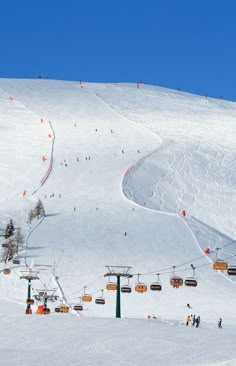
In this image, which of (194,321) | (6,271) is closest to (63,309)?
(194,321)

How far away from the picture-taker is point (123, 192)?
64.2 m

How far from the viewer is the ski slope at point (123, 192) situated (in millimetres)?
43000

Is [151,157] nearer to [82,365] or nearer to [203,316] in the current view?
A: [203,316]

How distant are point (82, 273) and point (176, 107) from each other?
190 feet

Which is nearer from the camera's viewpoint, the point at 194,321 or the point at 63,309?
the point at 194,321

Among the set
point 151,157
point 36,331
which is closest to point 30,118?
point 151,157

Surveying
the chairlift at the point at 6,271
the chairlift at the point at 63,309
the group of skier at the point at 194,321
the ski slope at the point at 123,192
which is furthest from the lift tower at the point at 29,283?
the group of skier at the point at 194,321

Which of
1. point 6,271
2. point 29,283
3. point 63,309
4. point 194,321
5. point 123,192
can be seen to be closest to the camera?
point 194,321

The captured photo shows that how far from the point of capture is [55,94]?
339ft

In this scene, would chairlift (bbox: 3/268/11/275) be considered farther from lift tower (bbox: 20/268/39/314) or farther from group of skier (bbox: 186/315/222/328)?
group of skier (bbox: 186/315/222/328)

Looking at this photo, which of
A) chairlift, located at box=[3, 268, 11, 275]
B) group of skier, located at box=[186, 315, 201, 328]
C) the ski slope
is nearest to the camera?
group of skier, located at box=[186, 315, 201, 328]

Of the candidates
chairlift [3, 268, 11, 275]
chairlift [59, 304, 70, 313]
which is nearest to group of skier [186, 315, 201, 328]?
chairlift [59, 304, 70, 313]

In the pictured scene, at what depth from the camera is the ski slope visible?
43.0m

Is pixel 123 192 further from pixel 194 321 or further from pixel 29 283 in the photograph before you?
pixel 194 321
